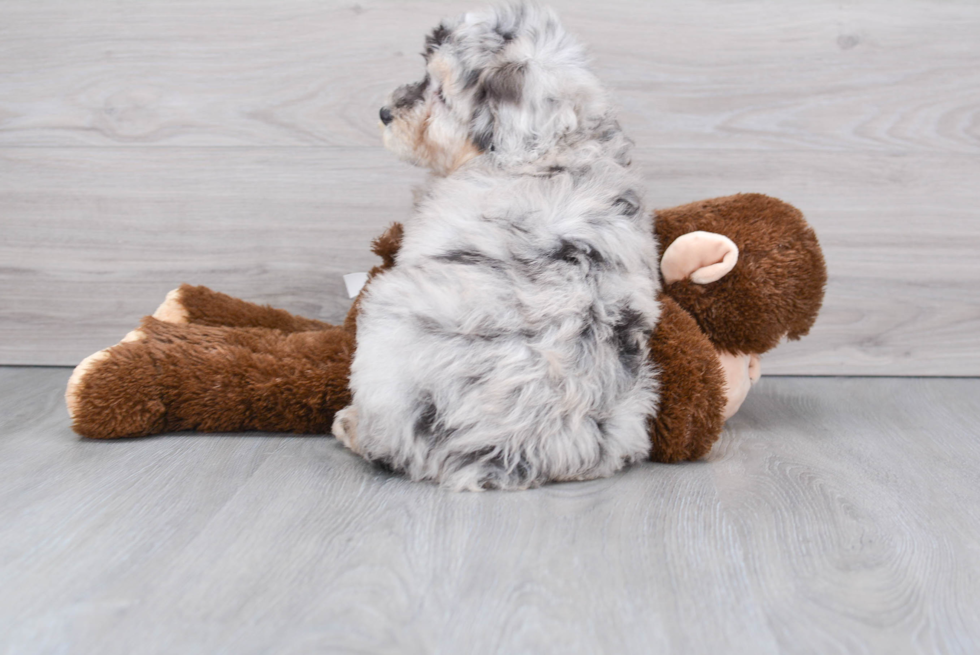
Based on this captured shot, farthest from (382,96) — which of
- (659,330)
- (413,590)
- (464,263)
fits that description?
(413,590)

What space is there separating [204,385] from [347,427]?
250 millimetres

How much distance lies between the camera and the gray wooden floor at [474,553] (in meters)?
0.75

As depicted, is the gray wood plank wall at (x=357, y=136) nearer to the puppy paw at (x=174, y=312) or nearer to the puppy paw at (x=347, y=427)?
the puppy paw at (x=174, y=312)

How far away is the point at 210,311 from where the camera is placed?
1.45 meters

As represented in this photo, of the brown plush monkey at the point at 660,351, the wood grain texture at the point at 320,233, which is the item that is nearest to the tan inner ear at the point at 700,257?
the brown plush monkey at the point at 660,351

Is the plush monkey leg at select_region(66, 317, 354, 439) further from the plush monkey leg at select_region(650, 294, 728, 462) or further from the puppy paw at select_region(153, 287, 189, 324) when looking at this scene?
the plush monkey leg at select_region(650, 294, 728, 462)

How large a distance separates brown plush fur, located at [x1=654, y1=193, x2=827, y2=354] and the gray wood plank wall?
46 cm

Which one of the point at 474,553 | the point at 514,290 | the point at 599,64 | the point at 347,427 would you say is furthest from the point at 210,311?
the point at 599,64

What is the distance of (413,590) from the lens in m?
0.81

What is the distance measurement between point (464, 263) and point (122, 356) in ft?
1.90

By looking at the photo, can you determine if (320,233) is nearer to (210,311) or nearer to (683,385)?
(210,311)

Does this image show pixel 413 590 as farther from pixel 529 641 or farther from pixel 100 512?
pixel 100 512

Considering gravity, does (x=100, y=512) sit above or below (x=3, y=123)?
below

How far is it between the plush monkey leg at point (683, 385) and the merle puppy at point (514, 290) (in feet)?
0.10
